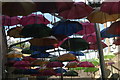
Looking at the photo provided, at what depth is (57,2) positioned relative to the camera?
4520 mm

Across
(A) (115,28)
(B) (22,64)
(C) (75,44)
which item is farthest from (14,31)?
(B) (22,64)

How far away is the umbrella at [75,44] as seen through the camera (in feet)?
21.0

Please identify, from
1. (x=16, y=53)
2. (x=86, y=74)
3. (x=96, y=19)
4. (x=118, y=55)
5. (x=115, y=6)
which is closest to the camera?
(x=115, y=6)

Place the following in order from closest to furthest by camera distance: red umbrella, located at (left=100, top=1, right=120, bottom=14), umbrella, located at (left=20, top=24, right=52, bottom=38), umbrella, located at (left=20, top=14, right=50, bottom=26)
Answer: red umbrella, located at (left=100, top=1, right=120, bottom=14), umbrella, located at (left=20, top=24, right=52, bottom=38), umbrella, located at (left=20, top=14, right=50, bottom=26)

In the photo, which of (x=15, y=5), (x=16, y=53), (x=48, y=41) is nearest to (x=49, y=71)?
(x=16, y=53)

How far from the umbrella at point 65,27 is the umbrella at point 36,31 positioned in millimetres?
274

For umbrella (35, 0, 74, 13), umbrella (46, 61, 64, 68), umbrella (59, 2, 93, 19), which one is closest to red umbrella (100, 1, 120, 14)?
umbrella (59, 2, 93, 19)

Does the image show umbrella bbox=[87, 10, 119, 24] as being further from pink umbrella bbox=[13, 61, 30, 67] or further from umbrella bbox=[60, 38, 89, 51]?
pink umbrella bbox=[13, 61, 30, 67]

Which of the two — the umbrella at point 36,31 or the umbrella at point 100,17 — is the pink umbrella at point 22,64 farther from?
the umbrella at point 100,17

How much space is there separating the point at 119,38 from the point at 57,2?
3148 millimetres

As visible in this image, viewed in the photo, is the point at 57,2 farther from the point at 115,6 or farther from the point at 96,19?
the point at 96,19

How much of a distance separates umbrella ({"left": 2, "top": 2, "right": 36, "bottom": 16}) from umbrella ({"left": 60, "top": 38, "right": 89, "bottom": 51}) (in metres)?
2.02

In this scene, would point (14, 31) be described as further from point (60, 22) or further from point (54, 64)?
point (54, 64)

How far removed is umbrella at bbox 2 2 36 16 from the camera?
4656 millimetres
